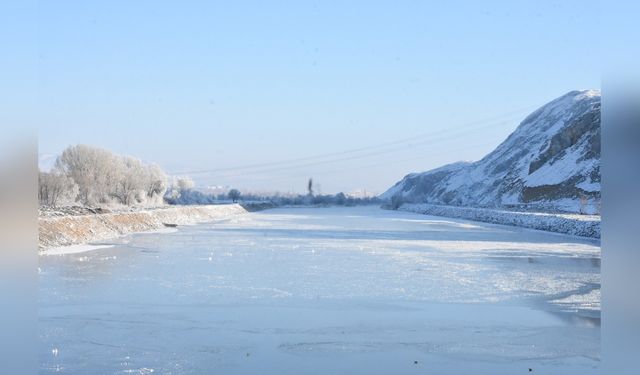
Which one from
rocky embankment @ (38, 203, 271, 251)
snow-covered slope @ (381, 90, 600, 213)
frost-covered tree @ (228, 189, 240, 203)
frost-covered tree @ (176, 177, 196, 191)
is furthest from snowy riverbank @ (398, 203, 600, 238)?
frost-covered tree @ (228, 189, 240, 203)

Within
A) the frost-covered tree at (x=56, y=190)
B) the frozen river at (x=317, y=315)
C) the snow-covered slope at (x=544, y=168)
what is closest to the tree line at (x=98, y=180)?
the frost-covered tree at (x=56, y=190)

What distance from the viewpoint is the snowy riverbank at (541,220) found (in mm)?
40853

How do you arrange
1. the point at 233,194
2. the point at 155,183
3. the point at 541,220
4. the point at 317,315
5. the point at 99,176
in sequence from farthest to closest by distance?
the point at 233,194, the point at 155,183, the point at 99,176, the point at 541,220, the point at 317,315

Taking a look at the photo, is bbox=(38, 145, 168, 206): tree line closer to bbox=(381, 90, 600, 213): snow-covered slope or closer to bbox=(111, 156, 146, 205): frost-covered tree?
bbox=(111, 156, 146, 205): frost-covered tree

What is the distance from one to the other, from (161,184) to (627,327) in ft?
294

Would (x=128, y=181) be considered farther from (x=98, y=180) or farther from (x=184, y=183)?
(x=184, y=183)

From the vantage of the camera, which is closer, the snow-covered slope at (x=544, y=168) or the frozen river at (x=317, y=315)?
the frozen river at (x=317, y=315)

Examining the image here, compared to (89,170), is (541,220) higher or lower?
lower

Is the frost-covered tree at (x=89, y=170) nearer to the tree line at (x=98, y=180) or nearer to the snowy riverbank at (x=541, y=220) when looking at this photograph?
the tree line at (x=98, y=180)

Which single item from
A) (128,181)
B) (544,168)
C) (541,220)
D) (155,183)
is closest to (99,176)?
(128,181)

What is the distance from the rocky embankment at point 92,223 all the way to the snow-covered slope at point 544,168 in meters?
38.5

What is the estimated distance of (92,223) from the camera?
1463 inches

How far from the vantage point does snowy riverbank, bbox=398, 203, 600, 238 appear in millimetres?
40853

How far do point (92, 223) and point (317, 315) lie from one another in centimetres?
2778
